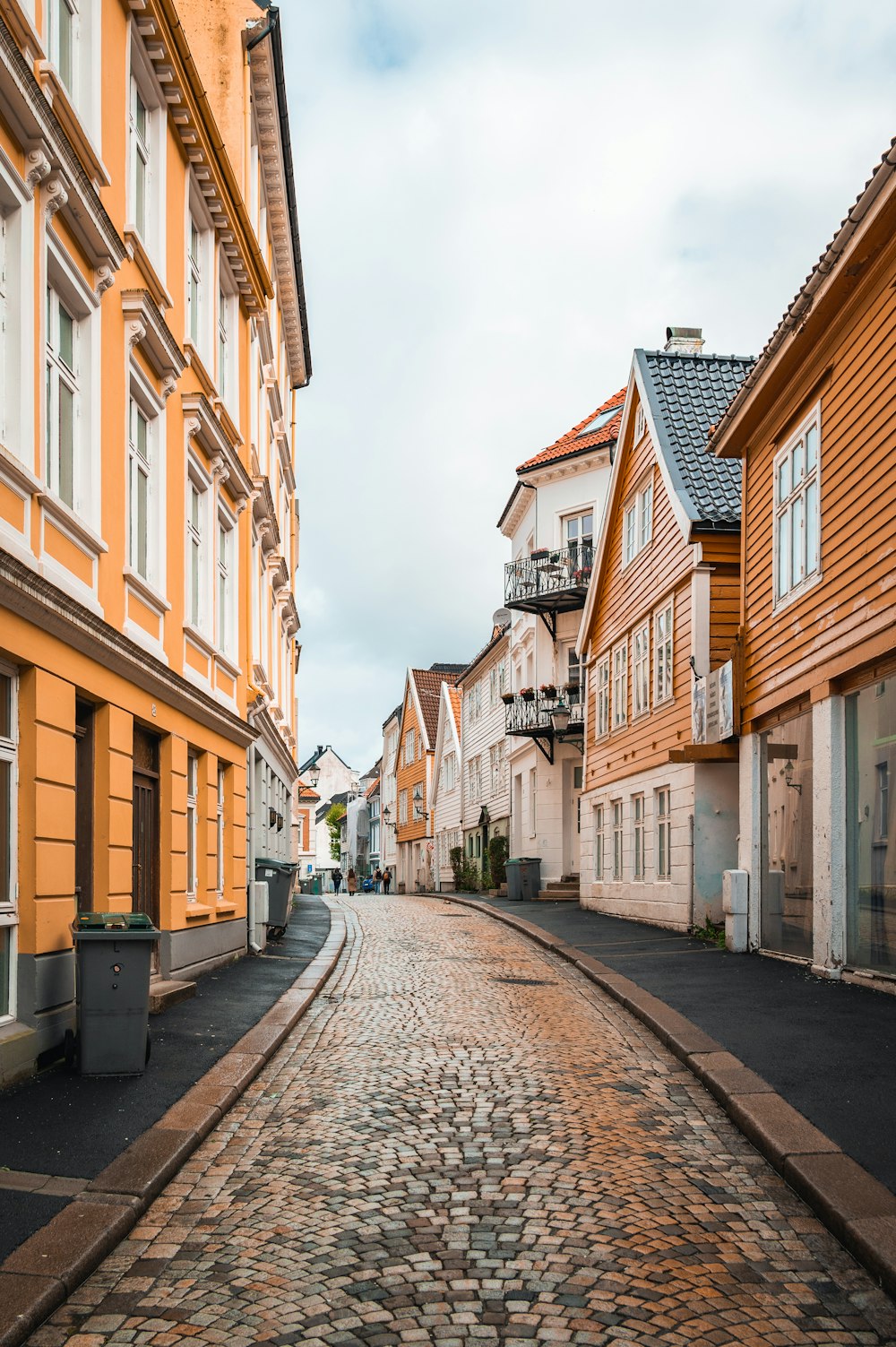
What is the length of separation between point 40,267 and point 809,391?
7794 millimetres

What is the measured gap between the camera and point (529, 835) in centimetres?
3244

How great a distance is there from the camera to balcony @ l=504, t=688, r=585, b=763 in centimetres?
2989

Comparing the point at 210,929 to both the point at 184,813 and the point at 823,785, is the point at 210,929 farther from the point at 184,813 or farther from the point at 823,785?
the point at 823,785

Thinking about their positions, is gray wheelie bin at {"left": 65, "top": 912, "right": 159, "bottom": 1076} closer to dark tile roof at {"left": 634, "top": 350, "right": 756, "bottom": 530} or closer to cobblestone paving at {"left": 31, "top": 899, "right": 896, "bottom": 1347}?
cobblestone paving at {"left": 31, "top": 899, "right": 896, "bottom": 1347}

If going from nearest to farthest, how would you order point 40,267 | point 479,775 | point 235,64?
point 40,267
point 235,64
point 479,775

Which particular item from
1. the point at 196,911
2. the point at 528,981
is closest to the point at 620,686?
the point at 528,981

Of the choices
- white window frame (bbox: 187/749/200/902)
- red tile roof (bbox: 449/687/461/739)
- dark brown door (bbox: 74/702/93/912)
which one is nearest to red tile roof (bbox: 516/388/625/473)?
red tile roof (bbox: 449/687/461/739)

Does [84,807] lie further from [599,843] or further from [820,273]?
[599,843]

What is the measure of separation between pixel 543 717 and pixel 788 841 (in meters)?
16.9

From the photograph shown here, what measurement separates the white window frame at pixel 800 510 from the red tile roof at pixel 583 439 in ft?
54.9

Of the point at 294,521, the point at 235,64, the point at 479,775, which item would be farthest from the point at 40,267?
the point at 479,775

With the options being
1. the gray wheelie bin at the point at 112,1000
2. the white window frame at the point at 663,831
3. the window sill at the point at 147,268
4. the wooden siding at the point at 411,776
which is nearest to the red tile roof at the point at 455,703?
the wooden siding at the point at 411,776

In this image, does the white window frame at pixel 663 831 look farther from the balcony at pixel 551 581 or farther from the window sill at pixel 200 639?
the balcony at pixel 551 581

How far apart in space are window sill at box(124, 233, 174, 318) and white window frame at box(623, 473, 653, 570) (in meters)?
9.93
